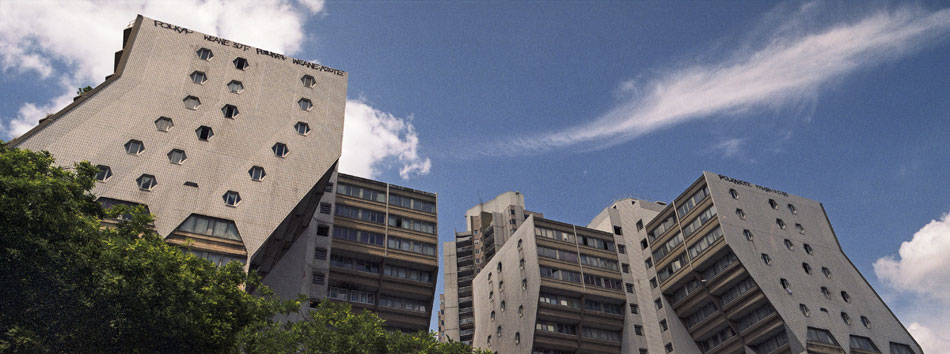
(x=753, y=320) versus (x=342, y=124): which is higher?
(x=342, y=124)

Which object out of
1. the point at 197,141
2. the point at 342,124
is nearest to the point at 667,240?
the point at 342,124

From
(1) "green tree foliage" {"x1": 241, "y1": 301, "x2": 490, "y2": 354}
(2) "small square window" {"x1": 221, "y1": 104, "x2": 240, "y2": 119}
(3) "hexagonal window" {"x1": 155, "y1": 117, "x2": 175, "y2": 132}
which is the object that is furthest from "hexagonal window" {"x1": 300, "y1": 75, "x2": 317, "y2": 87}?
(1) "green tree foliage" {"x1": 241, "y1": 301, "x2": 490, "y2": 354}

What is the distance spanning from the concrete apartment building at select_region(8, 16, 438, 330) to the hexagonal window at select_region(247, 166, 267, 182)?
0.10 metres

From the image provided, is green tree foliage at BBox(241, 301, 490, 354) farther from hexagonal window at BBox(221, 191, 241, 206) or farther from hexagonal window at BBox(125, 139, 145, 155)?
hexagonal window at BBox(125, 139, 145, 155)

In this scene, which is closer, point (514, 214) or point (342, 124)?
point (342, 124)

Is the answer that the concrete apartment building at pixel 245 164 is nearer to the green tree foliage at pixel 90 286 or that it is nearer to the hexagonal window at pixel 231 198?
the hexagonal window at pixel 231 198

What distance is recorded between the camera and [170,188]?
46906 mm

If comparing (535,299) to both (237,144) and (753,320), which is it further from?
(237,144)

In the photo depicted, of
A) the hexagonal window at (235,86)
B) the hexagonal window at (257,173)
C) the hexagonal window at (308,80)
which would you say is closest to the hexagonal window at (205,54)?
the hexagonal window at (235,86)

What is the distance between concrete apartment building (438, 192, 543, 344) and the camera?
126312 millimetres

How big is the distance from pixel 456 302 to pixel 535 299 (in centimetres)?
5702

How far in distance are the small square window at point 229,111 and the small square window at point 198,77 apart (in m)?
3.11

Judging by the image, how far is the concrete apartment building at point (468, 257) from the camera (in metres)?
126

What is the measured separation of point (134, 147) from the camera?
1889 inches
